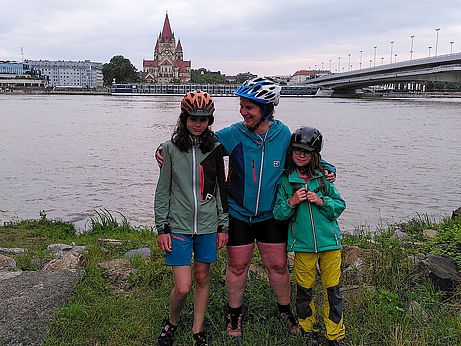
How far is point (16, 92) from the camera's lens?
419 ft

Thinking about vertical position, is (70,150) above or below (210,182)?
below

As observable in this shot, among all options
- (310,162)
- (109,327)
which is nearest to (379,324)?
(310,162)

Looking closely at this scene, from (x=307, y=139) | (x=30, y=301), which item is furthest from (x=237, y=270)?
(x=30, y=301)

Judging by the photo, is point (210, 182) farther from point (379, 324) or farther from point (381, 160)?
point (381, 160)

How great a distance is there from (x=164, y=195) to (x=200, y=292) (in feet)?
2.72

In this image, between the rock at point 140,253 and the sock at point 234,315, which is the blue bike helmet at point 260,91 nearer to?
the sock at point 234,315

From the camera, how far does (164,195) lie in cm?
359

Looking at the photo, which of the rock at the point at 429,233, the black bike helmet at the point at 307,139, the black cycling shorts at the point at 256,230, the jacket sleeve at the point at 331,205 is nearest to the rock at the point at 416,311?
the jacket sleeve at the point at 331,205

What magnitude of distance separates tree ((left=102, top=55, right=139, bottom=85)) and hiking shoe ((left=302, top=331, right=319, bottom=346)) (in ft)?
439

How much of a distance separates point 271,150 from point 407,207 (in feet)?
28.8

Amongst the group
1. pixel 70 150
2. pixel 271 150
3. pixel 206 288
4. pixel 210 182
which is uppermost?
pixel 271 150

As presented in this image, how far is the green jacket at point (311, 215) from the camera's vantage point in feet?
11.9

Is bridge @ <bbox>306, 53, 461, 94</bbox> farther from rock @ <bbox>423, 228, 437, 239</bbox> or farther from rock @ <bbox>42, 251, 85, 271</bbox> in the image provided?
rock @ <bbox>42, 251, 85, 271</bbox>

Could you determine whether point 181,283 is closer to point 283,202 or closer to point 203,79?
point 283,202
